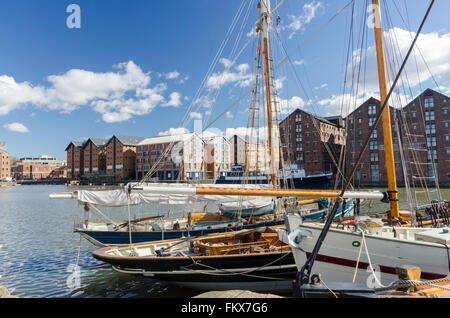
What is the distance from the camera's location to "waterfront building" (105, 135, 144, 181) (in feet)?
424

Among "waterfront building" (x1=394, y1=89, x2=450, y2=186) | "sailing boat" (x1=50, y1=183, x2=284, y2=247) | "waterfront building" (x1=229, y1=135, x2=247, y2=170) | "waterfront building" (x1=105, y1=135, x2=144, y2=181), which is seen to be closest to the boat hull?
"sailing boat" (x1=50, y1=183, x2=284, y2=247)

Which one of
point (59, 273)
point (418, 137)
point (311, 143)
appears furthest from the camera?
point (311, 143)

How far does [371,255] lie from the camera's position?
8742mm

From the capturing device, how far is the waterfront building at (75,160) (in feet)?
494

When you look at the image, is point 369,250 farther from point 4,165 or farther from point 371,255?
point 4,165

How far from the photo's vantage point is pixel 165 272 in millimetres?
11250

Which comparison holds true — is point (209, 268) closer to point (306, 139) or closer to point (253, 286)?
point (253, 286)

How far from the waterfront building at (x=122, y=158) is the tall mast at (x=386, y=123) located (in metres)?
127

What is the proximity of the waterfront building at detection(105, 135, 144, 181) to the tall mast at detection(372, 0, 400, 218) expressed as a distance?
12676 centimetres

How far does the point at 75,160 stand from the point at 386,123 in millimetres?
167275

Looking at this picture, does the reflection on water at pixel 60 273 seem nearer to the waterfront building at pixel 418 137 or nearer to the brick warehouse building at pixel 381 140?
the brick warehouse building at pixel 381 140

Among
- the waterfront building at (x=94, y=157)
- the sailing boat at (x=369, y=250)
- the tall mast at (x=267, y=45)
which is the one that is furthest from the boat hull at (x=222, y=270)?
the waterfront building at (x=94, y=157)

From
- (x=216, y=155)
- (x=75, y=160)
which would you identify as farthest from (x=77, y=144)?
(x=216, y=155)
